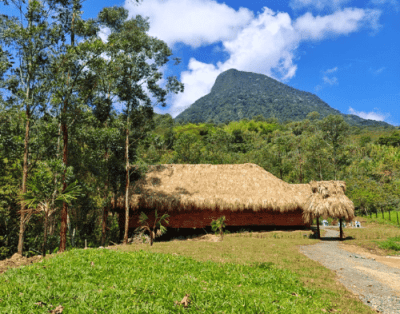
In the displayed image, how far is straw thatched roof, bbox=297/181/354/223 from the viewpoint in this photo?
14719 millimetres

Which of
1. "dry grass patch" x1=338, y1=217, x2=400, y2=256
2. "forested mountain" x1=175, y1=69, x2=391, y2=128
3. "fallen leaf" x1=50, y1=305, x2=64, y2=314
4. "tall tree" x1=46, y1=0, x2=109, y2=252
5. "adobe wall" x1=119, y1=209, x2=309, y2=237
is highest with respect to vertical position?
"forested mountain" x1=175, y1=69, x2=391, y2=128

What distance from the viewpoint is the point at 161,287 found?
4.98 metres

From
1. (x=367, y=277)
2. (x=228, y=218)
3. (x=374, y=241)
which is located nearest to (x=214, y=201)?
(x=228, y=218)

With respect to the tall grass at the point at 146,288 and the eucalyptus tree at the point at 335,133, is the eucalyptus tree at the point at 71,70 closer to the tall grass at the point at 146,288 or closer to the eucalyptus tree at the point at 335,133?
the tall grass at the point at 146,288

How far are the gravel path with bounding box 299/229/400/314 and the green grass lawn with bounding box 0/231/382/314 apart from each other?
39 cm

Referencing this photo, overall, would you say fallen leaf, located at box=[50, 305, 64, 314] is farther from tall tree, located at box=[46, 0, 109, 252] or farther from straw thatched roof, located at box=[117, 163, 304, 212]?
straw thatched roof, located at box=[117, 163, 304, 212]

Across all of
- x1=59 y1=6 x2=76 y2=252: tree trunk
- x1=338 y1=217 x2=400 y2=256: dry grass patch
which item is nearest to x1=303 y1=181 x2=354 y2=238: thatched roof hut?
x1=338 y1=217 x2=400 y2=256: dry grass patch

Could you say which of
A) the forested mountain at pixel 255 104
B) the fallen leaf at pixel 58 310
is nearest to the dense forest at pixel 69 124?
the fallen leaf at pixel 58 310

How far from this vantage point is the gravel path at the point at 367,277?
18.7 ft

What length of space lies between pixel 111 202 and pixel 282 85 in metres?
201

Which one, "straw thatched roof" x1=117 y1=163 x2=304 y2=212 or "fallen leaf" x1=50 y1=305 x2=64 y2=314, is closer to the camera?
"fallen leaf" x1=50 y1=305 x2=64 y2=314

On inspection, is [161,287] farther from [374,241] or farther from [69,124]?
[374,241]

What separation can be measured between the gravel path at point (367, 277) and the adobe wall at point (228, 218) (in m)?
6.81

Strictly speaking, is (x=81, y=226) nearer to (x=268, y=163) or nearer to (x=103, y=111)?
(x=103, y=111)
